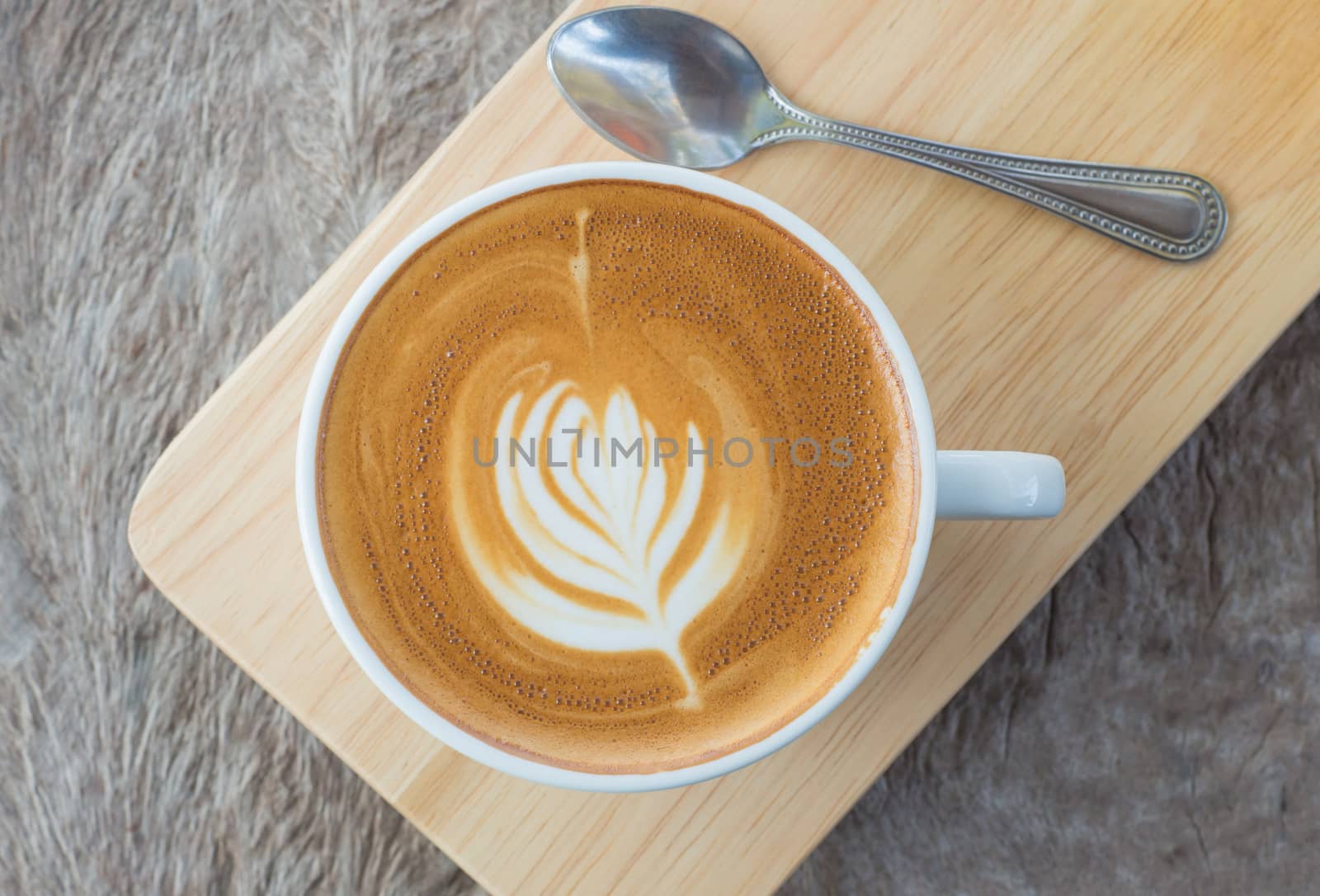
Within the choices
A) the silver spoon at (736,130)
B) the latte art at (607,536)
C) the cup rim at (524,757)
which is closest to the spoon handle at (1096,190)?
the silver spoon at (736,130)

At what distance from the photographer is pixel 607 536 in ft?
2.06

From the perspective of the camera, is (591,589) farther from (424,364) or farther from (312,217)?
(312,217)

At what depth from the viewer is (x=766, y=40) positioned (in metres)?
0.73

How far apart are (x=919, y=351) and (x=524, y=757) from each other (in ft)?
1.33

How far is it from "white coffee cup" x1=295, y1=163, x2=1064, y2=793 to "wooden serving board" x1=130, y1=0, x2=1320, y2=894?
12 cm

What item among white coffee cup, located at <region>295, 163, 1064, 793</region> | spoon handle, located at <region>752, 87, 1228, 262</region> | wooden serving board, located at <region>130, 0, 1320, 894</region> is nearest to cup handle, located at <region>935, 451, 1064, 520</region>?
white coffee cup, located at <region>295, 163, 1064, 793</region>

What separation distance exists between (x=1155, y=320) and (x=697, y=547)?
39 centimetres

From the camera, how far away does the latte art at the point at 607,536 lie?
2.04ft

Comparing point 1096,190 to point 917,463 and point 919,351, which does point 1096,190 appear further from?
point 917,463

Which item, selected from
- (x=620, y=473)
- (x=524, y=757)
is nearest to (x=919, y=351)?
(x=620, y=473)

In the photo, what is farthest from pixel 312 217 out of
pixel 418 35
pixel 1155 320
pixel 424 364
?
pixel 1155 320

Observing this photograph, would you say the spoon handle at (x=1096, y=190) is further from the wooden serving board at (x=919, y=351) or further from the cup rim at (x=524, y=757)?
the cup rim at (x=524, y=757)

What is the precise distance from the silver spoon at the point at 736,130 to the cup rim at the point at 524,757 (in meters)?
0.14

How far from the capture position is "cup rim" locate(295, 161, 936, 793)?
58 cm
